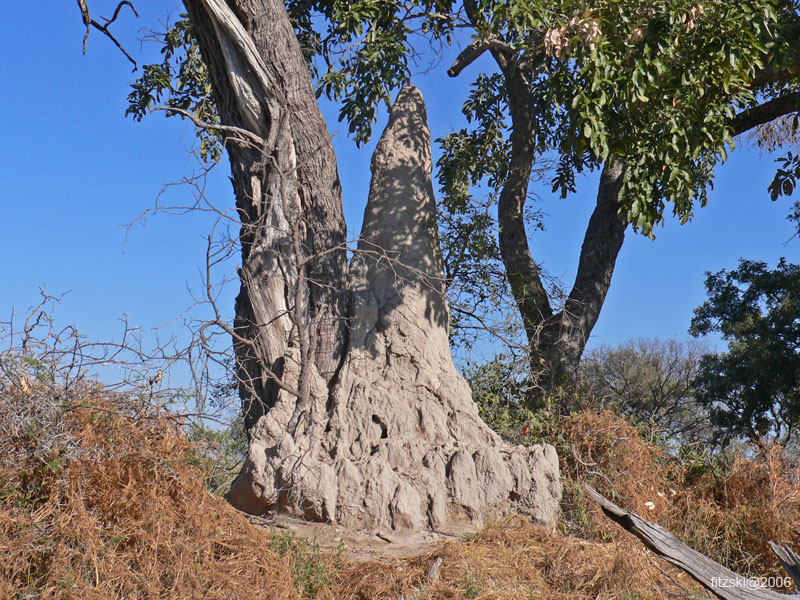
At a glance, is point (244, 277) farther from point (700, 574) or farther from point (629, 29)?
point (700, 574)

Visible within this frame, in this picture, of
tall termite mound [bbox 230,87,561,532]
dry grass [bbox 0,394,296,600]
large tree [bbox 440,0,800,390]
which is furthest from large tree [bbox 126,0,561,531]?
large tree [bbox 440,0,800,390]

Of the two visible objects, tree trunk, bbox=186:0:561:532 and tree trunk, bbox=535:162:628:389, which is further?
tree trunk, bbox=535:162:628:389

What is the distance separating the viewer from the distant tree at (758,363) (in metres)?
14.2

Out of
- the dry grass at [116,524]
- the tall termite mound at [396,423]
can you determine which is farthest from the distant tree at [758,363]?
the dry grass at [116,524]

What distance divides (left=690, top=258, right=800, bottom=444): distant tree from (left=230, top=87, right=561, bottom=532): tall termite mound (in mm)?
8127

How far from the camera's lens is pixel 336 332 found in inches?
308

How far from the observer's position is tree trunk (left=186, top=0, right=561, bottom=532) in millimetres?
6512

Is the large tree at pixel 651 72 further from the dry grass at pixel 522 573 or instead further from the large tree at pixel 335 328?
the dry grass at pixel 522 573

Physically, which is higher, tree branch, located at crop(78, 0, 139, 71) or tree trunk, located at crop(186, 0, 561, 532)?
tree branch, located at crop(78, 0, 139, 71)

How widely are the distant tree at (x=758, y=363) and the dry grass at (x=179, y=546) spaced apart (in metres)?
8.14

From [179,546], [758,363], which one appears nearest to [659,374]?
[758,363]

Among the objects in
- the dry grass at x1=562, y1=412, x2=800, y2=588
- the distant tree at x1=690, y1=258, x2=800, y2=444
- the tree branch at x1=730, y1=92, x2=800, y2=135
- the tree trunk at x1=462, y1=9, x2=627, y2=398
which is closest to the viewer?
the dry grass at x1=562, y1=412, x2=800, y2=588

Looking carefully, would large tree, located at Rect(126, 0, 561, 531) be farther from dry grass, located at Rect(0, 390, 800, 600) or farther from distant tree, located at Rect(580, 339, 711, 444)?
distant tree, located at Rect(580, 339, 711, 444)

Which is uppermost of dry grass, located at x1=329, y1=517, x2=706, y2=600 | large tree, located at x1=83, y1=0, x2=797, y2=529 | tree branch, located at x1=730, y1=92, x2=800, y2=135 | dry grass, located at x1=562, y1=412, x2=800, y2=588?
tree branch, located at x1=730, y1=92, x2=800, y2=135
